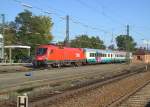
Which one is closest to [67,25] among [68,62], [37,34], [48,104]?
[68,62]

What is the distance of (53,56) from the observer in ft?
177

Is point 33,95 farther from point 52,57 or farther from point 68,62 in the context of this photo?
point 68,62

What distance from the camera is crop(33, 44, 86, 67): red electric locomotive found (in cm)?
5284

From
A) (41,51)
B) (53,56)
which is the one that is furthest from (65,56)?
(41,51)

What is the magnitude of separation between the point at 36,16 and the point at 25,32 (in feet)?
23.0

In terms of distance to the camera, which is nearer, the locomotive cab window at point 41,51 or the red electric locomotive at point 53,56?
the red electric locomotive at point 53,56

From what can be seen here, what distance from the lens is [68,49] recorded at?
60906 millimetres

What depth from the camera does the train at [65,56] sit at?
53125 mm

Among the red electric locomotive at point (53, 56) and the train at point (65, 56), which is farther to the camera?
the train at point (65, 56)

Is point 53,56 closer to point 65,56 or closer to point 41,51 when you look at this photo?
point 41,51

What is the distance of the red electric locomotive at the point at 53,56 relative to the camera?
52844 mm

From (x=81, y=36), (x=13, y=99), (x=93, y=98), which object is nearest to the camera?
(x=13, y=99)

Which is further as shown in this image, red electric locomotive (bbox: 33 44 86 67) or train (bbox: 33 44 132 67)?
train (bbox: 33 44 132 67)

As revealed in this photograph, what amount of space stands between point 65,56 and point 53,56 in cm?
508
